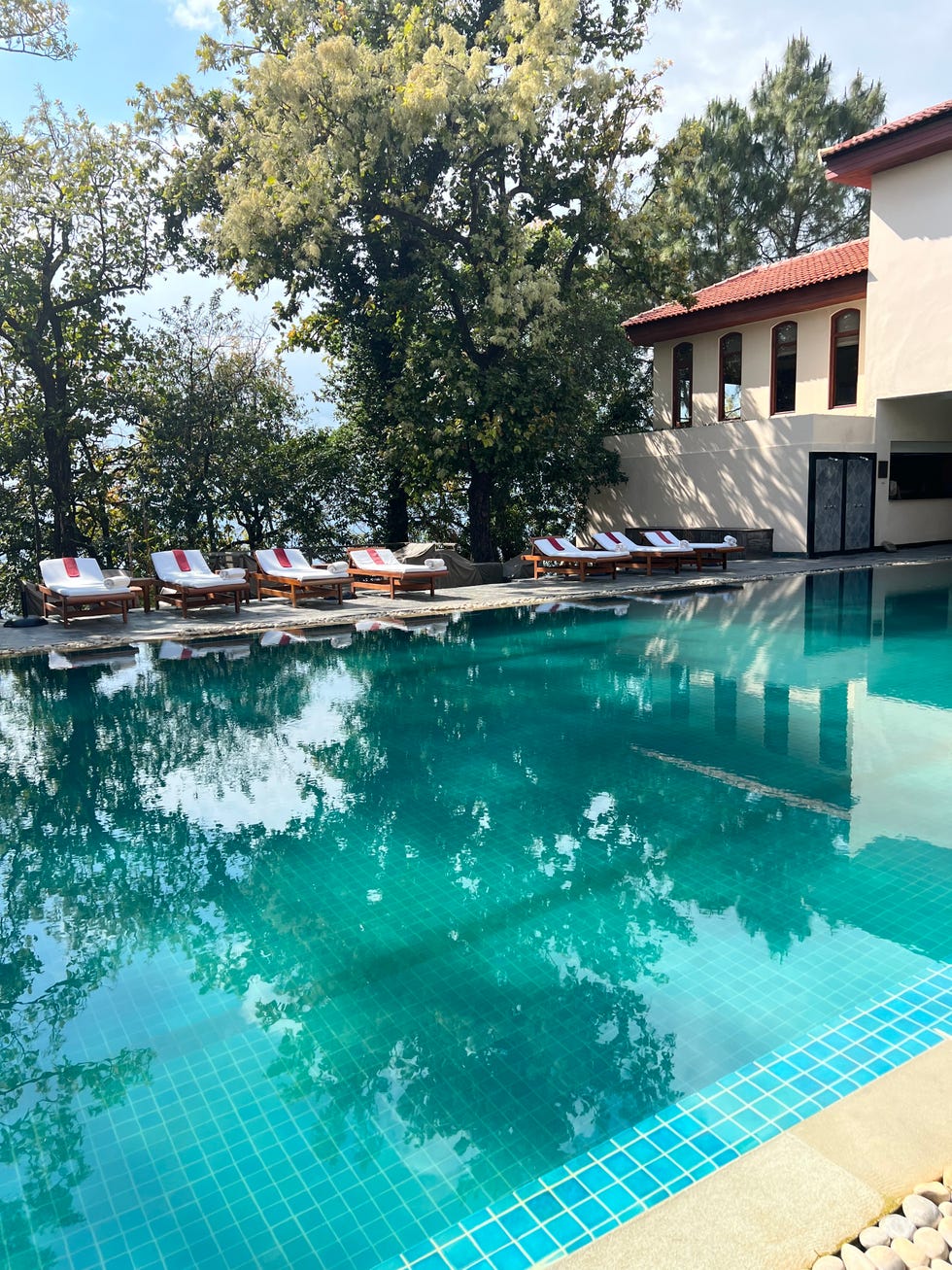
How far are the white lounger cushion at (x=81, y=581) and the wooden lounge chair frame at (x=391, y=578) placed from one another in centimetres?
348

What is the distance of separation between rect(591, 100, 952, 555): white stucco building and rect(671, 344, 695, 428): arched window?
Answer: 35mm

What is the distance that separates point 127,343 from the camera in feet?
51.4

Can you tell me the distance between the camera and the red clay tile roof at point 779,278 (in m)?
19.8

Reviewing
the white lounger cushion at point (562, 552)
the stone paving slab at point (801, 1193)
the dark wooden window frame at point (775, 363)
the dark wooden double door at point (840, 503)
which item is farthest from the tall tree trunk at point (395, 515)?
the stone paving slab at point (801, 1193)

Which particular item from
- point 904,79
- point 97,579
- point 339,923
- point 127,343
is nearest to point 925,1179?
point 339,923

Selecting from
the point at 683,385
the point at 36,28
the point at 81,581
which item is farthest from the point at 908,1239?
the point at 683,385

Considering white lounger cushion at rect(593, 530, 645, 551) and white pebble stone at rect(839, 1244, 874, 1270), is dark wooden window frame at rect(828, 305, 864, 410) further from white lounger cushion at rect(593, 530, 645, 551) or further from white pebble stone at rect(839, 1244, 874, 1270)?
white pebble stone at rect(839, 1244, 874, 1270)

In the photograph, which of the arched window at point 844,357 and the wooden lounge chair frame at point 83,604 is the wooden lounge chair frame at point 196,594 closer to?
the wooden lounge chair frame at point 83,604

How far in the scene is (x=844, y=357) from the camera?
66.9 ft

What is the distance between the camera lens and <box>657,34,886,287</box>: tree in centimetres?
2742

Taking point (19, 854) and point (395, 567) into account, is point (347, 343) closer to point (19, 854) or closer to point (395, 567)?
point (395, 567)

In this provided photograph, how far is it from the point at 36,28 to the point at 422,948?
14661 millimetres

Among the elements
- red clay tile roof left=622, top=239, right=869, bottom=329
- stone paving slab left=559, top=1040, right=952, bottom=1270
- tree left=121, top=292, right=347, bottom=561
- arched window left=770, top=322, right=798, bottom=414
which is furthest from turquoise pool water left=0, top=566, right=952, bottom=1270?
arched window left=770, top=322, right=798, bottom=414

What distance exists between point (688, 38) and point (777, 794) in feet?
66.7
